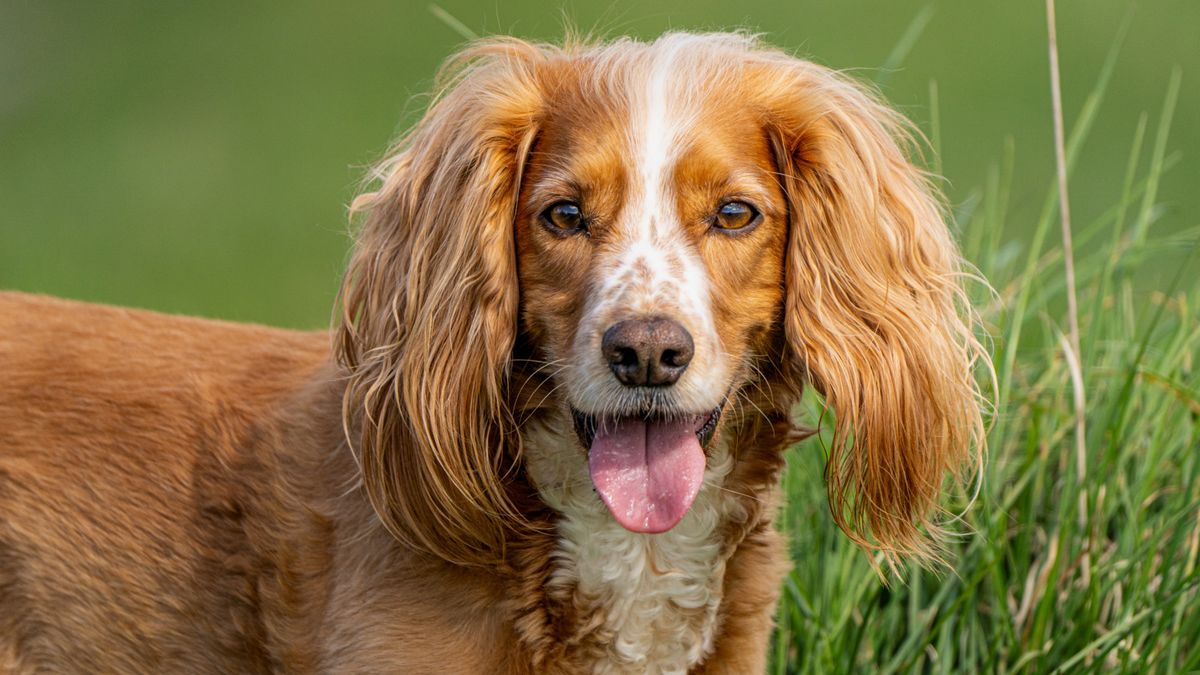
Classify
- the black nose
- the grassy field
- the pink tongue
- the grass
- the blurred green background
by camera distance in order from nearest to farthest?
1. the black nose
2. the pink tongue
3. the grass
4. the grassy field
5. the blurred green background

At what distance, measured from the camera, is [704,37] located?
370 cm

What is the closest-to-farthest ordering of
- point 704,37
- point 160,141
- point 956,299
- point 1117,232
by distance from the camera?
point 704,37 < point 956,299 < point 1117,232 < point 160,141

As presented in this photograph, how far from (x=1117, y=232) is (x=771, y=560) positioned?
5.90ft

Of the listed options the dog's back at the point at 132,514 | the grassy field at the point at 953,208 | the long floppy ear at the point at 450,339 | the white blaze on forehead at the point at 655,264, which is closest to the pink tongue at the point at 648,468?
the white blaze on forehead at the point at 655,264

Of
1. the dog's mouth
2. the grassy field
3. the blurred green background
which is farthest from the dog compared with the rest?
the blurred green background

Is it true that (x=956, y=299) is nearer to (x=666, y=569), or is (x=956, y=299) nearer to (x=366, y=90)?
(x=666, y=569)

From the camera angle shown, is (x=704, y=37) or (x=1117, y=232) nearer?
(x=704, y=37)

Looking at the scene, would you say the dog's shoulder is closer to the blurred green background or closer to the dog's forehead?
the dog's forehead

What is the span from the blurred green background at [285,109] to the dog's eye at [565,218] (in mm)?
6257

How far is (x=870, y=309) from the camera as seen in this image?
139 inches

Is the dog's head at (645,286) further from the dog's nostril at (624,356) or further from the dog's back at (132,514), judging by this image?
the dog's back at (132,514)

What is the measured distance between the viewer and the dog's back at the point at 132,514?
3717 millimetres

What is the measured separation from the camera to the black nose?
123 inches

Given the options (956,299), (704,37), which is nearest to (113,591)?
(704,37)
